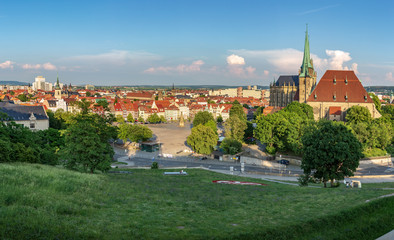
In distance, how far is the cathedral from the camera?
302 ft

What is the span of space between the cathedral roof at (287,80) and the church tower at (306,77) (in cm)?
839

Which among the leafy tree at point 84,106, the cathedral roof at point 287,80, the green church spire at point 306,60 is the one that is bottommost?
the leafy tree at point 84,106

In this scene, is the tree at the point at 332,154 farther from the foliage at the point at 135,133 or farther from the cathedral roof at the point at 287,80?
the cathedral roof at the point at 287,80

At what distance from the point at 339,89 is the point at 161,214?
7699 cm

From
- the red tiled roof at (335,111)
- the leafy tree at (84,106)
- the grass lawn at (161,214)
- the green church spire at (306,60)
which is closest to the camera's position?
the grass lawn at (161,214)

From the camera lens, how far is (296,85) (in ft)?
352

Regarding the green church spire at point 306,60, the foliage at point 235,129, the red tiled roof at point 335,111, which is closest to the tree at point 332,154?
the foliage at point 235,129

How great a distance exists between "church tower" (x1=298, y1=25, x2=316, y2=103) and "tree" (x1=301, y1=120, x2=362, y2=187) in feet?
210

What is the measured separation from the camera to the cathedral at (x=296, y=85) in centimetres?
9194

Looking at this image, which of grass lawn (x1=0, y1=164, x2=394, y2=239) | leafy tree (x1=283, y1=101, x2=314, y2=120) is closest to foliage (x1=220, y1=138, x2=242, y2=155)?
leafy tree (x1=283, y1=101, x2=314, y2=120)

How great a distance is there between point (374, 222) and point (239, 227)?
203 inches

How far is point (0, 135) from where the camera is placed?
24.8 metres

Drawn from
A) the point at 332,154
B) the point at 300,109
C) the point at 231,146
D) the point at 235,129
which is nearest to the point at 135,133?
the point at 235,129

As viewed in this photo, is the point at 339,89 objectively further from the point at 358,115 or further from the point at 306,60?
the point at 306,60
